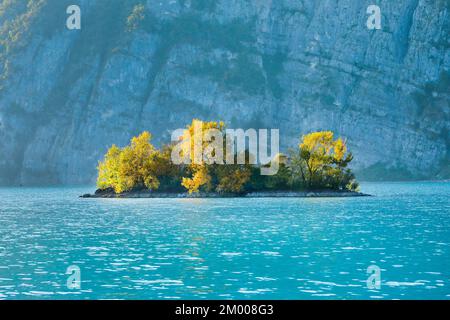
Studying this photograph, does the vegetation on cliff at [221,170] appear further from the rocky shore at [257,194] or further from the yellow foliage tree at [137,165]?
the rocky shore at [257,194]

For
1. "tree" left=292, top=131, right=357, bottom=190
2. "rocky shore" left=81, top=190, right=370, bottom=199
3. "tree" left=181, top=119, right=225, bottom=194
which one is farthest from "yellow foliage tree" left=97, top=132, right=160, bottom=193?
"tree" left=292, top=131, right=357, bottom=190

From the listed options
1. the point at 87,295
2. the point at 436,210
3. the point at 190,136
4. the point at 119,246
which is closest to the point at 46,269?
the point at 87,295

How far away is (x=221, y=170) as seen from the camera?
516 feet

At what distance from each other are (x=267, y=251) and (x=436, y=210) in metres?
55.7

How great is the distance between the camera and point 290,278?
45375mm

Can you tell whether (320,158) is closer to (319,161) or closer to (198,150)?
(319,161)

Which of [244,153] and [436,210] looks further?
[244,153]

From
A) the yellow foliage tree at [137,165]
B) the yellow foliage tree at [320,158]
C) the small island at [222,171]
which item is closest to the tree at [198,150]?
the small island at [222,171]

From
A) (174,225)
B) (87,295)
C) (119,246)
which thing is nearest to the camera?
(87,295)

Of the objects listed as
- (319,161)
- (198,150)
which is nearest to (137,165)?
(198,150)

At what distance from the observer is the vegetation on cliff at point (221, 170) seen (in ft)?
518
